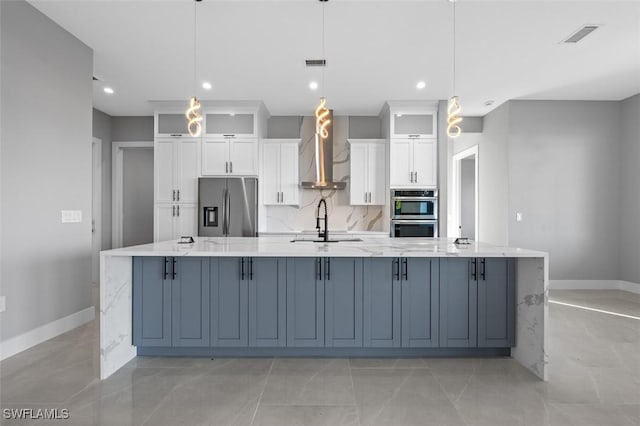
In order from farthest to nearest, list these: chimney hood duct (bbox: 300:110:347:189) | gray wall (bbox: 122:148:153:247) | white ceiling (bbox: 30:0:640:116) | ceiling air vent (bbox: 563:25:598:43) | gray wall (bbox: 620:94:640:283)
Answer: gray wall (bbox: 122:148:153:247) < chimney hood duct (bbox: 300:110:347:189) < gray wall (bbox: 620:94:640:283) < ceiling air vent (bbox: 563:25:598:43) < white ceiling (bbox: 30:0:640:116)

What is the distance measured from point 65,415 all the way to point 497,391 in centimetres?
257

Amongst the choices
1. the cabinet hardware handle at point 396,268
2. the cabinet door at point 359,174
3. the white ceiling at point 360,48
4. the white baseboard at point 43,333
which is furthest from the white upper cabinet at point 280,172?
the cabinet hardware handle at point 396,268

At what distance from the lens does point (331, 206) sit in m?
6.35

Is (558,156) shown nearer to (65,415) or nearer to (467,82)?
(467,82)

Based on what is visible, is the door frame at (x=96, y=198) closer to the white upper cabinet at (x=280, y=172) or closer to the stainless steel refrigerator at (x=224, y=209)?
the stainless steel refrigerator at (x=224, y=209)

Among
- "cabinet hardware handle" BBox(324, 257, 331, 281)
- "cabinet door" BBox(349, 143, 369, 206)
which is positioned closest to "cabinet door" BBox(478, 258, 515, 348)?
"cabinet hardware handle" BBox(324, 257, 331, 281)

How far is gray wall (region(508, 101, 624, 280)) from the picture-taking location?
5.55 meters

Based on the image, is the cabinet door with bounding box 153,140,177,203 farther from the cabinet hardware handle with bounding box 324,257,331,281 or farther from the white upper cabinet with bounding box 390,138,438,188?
the cabinet hardware handle with bounding box 324,257,331,281

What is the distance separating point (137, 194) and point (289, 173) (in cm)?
279

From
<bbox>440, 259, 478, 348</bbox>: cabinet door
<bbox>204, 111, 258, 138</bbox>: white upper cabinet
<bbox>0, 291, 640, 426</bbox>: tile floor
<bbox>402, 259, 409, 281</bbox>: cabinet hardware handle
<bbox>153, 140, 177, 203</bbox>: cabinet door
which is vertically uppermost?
Result: <bbox>204, 111, 258, 138</bbox>: white upper cabinet

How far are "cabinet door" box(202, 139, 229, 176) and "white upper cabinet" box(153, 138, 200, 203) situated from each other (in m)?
0.11

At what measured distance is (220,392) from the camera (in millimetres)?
2279

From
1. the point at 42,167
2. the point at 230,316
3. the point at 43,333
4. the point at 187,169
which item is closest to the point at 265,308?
the point at 230,316

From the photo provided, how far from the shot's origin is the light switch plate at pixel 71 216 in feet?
11.3
